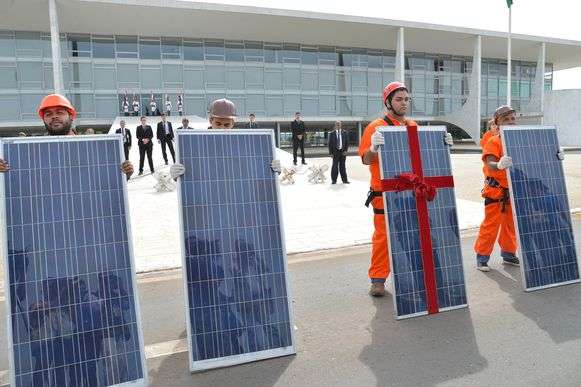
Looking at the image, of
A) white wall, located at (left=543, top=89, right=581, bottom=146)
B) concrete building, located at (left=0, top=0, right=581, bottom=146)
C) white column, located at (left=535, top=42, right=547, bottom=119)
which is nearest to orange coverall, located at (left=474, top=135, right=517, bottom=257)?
concrete building, located at (left=0, top=0, right=581, bottom=146)

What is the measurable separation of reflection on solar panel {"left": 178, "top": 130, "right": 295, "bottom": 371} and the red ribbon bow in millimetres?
1215

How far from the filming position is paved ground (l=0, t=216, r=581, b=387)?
9.86 feet

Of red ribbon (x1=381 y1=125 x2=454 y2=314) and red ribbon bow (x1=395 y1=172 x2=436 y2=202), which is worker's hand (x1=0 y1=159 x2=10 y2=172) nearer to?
red ribbon (x1=381 y1=125 x2=454 y2=314)

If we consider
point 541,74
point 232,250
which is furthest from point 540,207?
point 541,74

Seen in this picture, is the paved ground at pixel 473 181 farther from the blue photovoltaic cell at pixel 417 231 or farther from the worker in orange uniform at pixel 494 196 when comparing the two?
the blue photovoltaic cell at pixel 417 231

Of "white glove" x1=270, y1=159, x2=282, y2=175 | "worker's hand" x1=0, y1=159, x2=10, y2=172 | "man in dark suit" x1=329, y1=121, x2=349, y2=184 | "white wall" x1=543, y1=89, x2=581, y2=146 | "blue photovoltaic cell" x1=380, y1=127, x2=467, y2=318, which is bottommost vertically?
"blue photovoltaic cell" x1=380, y1=127, x2=467, y2=318

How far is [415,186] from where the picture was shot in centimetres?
398

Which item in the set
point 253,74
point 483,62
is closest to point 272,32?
point 253,74

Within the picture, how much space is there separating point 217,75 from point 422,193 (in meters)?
30.4

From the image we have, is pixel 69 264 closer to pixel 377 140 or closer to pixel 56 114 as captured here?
pixel 56 114

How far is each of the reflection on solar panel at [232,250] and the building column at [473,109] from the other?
37.2m

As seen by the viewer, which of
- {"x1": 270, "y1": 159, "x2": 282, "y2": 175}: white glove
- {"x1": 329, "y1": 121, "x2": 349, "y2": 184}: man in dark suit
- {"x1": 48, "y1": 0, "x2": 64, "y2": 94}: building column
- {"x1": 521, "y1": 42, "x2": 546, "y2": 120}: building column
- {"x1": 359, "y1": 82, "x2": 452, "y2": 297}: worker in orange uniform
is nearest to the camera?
{"x1": 270, "y1": 159, "x2": 282, "y2": 175}: white glove

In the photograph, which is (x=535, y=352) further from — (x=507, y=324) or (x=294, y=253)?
(x=294, y=253)

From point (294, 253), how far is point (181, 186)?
3339mm
